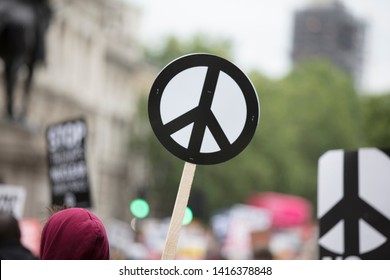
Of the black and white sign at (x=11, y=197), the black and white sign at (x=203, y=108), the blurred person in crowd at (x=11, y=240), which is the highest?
the black and white sign at (x=203, y=108)

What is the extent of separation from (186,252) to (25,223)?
5783 mm

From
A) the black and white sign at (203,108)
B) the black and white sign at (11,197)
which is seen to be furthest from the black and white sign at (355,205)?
the black and white sign at (11,197)

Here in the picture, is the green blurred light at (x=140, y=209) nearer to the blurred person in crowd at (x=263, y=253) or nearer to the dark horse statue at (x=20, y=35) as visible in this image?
the dark horse statue at (x=20, y=35)

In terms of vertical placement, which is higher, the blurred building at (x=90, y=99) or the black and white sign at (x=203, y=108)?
the black and white sign at (x=203, y=108)

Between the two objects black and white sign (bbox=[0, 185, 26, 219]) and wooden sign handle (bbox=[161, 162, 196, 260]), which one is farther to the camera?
black and white sign (bbox=[0, 185, 26, 219])

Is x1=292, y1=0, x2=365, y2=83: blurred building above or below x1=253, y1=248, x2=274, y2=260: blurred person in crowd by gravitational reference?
below

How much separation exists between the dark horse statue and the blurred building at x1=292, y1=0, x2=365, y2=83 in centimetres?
14716

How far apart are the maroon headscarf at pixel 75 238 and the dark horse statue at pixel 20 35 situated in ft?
30.9

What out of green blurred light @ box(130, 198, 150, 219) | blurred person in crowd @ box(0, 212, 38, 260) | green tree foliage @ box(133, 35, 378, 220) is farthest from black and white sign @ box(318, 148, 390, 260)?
green tree foliage @ box(133, 35, 378, 220)

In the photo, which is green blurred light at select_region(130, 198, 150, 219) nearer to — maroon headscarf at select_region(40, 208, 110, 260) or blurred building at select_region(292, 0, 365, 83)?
maroon headscarf at select_region(40, 208, 110, 260)

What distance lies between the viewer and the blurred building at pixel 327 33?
525 ft

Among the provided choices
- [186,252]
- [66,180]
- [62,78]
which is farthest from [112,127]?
[66,180]

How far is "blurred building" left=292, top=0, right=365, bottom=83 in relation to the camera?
A: 160m

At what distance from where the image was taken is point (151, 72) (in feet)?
196
